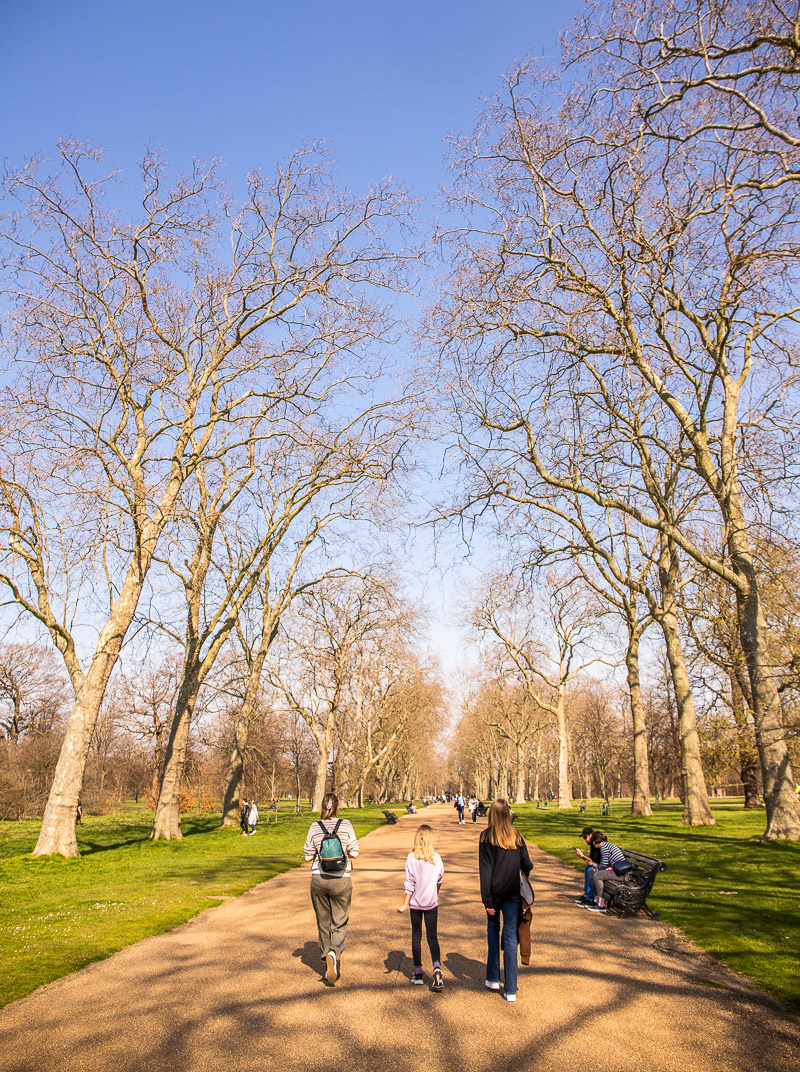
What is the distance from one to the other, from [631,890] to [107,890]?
8891 millimetres

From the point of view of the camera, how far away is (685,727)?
19.7 meters

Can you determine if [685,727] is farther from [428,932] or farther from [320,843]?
[320,843]

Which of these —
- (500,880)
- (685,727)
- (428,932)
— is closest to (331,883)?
(428,932)

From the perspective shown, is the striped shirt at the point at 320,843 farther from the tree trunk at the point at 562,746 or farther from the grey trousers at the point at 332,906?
the tree trunk at the point at 562,746

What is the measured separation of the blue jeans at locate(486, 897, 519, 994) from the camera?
581cm

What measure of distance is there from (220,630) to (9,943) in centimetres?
1457

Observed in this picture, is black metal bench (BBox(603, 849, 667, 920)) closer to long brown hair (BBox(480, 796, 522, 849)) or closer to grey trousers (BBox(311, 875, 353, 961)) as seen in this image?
long brown hair (BBox(480, 796, 522, 849))

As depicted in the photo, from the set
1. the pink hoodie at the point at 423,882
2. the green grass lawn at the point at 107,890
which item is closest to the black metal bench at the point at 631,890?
the pink hoodie at the point at 423,882

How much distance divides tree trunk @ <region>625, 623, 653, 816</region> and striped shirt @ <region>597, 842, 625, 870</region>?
16492mm

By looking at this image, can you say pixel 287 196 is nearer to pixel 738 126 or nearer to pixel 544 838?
pixel 738 126

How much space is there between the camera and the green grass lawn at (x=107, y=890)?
7.05 m

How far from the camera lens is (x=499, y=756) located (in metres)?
60.8

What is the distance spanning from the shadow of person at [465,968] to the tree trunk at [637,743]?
65.7 feet

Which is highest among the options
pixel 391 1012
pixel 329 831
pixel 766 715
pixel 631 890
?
pixel 766 715
